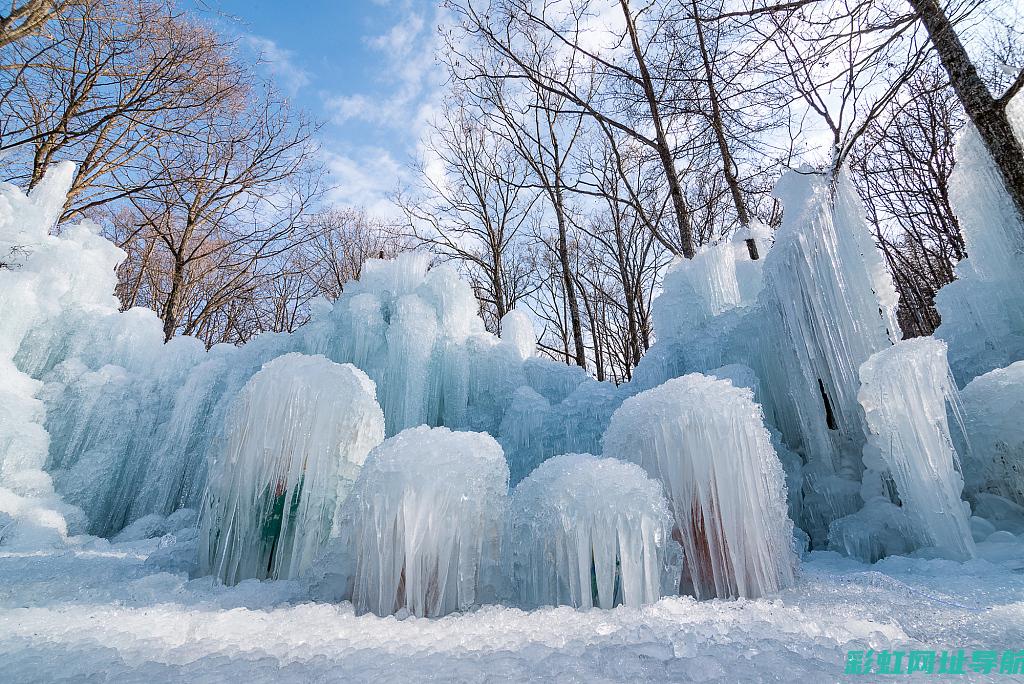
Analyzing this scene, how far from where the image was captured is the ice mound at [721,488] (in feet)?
8.32

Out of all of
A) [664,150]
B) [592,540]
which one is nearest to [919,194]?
[664,150]

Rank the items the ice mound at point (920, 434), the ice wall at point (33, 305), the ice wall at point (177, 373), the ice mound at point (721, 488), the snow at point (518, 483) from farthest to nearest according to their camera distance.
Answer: the ice wall at point (177, 373), the ice wall at point (33, 305), the ice mound at point (920, 434), the ice mound at point (721, 488), the snow at point (518, 483)

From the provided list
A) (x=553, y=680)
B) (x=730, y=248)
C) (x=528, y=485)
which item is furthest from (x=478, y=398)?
(x=553, y=680)

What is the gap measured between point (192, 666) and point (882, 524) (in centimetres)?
401

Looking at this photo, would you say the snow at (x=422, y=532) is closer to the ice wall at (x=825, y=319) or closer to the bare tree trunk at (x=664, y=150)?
the ice wall at (x=825, y=319)

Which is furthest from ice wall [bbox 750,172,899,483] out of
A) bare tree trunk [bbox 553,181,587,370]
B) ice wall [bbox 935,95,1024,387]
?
bare tree trunk [bbox 553,181,587,370]

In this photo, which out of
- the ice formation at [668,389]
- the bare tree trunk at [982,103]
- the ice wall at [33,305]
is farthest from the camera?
the ice wall at [33,305]

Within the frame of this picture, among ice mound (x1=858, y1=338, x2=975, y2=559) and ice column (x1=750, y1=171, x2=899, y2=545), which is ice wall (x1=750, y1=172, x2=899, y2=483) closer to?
ice column (x1=750, y1=171, x2=899, y2=545)

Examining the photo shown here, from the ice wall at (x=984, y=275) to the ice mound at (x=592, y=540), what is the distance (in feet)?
13.3

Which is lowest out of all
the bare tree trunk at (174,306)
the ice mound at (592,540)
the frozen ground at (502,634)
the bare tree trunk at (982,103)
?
the frozen ground at (502,634)

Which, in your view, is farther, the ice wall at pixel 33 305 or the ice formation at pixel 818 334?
the ice wall at pixel 33 305

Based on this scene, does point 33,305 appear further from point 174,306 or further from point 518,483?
point 518,483

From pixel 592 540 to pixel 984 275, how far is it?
5.53 metres

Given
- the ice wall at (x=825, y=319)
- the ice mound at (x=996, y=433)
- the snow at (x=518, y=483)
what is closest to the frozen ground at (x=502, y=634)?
Answer: the snow at (x=518, y=483)
